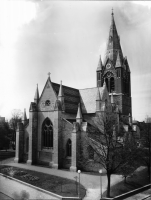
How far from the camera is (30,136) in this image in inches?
1253

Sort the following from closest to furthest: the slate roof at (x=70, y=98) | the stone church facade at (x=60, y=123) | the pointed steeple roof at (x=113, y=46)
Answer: the stone church facade at (x=60, y=123)
the slate roof at (x=70, y=98)
the pointed steeple roof at (x=113, y=46)

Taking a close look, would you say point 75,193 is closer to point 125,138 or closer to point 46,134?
point 125,138

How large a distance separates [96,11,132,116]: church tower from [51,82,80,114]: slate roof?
9.44m

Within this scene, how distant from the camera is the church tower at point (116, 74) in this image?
132ft

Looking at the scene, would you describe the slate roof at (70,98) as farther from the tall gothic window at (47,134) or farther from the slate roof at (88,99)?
the tall gothic window at (47,134)

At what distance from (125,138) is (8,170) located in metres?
16.8

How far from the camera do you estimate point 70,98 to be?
111ft

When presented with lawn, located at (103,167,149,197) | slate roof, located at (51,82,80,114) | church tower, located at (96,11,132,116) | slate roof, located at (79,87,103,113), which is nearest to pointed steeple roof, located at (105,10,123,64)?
church tower, located at (96,11,132,116)

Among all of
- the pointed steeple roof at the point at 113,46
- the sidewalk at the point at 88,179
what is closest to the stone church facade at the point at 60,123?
the sidewalk at the point at 88,179

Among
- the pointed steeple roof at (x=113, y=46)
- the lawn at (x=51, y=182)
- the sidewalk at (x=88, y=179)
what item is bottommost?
the sidewalk at (x=88, y=179)

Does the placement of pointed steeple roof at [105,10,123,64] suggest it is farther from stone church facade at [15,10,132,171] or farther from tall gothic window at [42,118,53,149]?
tall gothic window at [42,118,53,149]

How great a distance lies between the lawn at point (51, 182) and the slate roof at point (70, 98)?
1102cm

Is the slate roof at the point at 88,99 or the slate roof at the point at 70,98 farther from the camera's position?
the slate roof at the point at 88,99

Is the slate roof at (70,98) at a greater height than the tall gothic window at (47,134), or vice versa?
the slate roof at (70,98)
